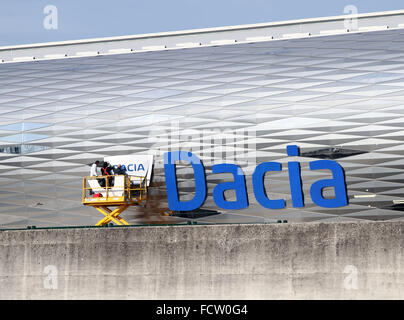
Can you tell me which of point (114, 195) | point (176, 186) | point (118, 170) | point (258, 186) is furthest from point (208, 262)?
point (176, 186)

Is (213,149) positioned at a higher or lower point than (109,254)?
higher

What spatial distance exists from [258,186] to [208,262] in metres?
11.1

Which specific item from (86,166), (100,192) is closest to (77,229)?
(100,192)

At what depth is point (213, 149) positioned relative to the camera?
33062mm

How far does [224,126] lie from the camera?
111ft

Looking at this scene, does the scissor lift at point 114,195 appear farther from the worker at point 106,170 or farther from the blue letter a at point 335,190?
the blue letter a at point 335,190

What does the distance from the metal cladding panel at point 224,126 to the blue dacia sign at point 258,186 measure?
10.7 inches

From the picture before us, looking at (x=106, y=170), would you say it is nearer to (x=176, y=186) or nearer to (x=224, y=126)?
(x=176, y=186)

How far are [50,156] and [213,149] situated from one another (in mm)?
9167

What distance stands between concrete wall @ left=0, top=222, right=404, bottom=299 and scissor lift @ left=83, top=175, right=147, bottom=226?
21.6 feet

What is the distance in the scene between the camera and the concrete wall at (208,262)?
1995 cm

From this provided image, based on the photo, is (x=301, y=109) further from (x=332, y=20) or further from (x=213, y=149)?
(x=332, y=20)

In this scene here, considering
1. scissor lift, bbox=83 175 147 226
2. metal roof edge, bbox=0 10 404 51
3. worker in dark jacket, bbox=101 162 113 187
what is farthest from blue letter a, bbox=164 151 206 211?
metal roof edge, bbox=0 10 404 51

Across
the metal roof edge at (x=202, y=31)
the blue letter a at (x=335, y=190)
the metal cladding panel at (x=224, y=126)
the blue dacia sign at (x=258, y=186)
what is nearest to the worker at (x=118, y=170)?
the metal cladding panel at (x=224, y=126)
